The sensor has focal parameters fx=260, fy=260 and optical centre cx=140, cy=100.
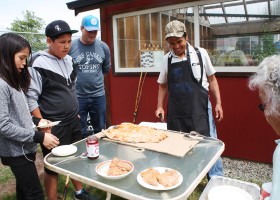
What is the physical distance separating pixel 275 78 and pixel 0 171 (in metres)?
4.39

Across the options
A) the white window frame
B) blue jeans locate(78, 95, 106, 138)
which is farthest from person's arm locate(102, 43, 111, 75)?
the white window frame

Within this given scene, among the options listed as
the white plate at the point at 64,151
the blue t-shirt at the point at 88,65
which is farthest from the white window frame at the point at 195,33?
the white plate at the point at 64,151

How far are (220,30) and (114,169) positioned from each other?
10.7 ft

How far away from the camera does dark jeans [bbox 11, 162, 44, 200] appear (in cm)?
209

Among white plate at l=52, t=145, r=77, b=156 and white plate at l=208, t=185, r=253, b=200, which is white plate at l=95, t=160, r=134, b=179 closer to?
white plate at l=52, t=145, r=77, b=156

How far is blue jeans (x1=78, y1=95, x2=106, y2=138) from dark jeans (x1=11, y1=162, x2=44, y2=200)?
2.07m

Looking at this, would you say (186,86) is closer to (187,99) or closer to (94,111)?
(187,99)

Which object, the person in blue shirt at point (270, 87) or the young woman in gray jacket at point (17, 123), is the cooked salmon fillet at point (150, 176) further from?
the young woman in gray jacket at point (17, 123)

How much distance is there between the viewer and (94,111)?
4.29m

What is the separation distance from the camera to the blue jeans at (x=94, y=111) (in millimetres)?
4176

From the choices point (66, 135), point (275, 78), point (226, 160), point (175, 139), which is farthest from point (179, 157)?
point (226, 160)

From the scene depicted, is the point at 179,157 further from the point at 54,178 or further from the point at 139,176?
the point at 54,178

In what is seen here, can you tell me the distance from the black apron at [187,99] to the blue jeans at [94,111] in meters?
1.65

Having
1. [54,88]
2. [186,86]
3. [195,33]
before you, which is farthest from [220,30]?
[54,88]
